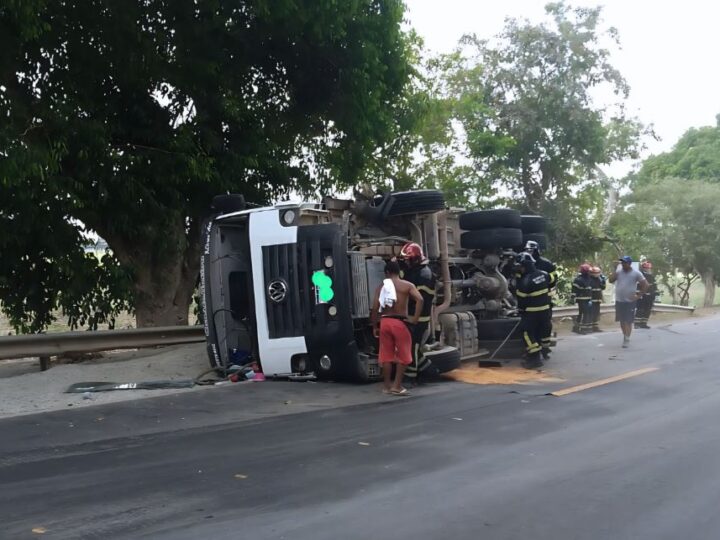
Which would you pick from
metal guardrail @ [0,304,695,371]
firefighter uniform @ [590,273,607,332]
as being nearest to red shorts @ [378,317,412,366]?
metal guardrail @ [0,304,695,371]

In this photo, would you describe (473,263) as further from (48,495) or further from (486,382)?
(48,495)

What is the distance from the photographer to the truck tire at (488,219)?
11828 millimetres

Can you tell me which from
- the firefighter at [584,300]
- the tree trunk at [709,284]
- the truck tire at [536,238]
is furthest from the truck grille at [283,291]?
the tree trunk at [709,284]

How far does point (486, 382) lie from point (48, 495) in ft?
19.9

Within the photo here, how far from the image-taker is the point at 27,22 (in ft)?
30.0

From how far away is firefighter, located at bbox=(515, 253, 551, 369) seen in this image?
11172 mm

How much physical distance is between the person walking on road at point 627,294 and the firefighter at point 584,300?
3089 millimetres

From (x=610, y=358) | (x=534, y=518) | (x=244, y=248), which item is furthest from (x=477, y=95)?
(x=534, y=518)

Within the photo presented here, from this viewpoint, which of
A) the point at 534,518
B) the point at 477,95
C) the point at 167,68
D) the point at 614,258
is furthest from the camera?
the point at 614,258

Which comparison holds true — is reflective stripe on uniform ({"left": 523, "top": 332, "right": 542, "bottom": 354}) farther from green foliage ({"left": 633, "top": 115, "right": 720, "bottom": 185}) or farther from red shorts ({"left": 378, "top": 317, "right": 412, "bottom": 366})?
green foliage ({"left": 633, "top": 115, "right": 720, "bottom": 185})

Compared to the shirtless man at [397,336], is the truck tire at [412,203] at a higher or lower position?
higher

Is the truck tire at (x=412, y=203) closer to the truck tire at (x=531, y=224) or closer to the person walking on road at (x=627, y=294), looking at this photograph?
the truck tire at (x=531, y=224)

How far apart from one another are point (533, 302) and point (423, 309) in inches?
104

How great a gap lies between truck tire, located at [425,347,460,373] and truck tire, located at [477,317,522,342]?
2.26m
